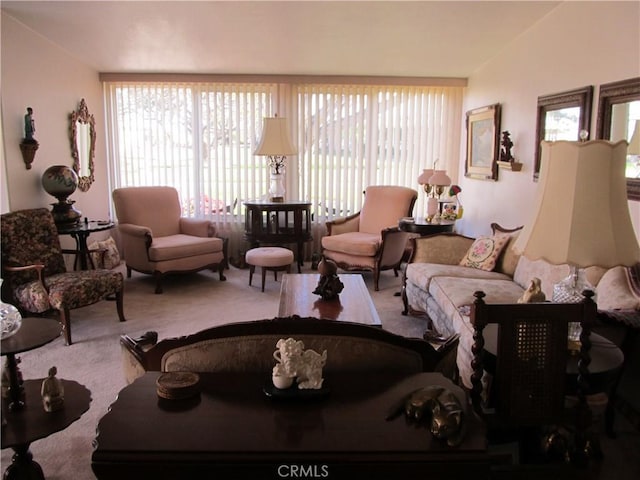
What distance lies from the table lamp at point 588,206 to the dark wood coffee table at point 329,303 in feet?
4.15

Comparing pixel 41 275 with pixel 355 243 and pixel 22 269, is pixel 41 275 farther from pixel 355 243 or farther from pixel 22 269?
pixel 355 243

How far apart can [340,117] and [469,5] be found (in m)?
2.76

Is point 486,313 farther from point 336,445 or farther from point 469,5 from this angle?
point 469,5

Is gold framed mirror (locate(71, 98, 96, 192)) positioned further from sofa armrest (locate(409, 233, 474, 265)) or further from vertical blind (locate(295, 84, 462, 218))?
sofa armrest (locate(409, 233, 474, 265))

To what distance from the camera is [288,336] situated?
153 cm

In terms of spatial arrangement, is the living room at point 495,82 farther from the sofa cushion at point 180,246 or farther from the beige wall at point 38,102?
the sofa cushion at point 180,246

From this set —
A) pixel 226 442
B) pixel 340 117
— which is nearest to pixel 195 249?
pixel 340 117

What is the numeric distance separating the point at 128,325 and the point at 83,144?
8.39 ft

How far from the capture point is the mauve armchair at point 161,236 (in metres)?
5.21

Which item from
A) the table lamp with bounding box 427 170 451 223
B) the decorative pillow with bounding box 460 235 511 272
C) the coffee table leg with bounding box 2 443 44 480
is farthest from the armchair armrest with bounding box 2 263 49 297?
the table lamp with bounding box 427 170 451 223

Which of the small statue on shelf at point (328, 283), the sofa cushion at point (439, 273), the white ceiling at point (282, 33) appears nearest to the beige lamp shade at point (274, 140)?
the white ceiling at point (282, 33)

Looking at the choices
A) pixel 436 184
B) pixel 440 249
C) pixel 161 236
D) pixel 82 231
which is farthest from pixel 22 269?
pixel 436 184

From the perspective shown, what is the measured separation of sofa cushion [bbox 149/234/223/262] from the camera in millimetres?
5176

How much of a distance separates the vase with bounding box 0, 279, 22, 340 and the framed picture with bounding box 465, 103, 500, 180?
4.43 meters
